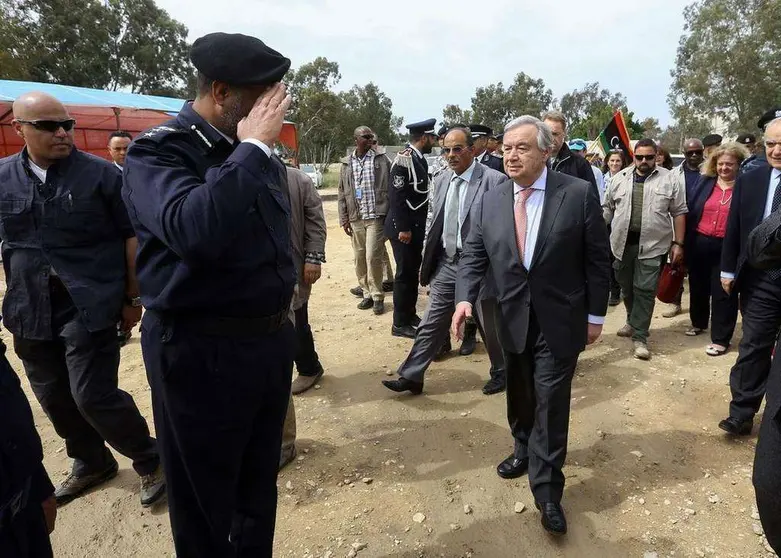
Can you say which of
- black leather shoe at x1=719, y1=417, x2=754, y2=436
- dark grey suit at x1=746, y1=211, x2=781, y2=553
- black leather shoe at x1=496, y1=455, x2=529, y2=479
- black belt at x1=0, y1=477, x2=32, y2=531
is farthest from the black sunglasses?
black leather shoe at x1=719, y1=417, x2=754, y2=436

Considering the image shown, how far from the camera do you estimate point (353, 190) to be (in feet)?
20.9

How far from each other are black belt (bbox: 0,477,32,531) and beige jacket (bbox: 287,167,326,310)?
2.18 m

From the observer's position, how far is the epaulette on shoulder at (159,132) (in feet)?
5.08

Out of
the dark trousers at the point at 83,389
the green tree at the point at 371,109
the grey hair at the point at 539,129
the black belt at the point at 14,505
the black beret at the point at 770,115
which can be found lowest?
the dark trousers at the point at 83,389

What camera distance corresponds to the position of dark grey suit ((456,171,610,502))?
2.58 meters

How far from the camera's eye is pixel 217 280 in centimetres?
158

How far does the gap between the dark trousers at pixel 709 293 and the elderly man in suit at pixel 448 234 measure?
96.2 inches

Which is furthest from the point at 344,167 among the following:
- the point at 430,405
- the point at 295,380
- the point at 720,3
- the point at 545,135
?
the point at 720,3

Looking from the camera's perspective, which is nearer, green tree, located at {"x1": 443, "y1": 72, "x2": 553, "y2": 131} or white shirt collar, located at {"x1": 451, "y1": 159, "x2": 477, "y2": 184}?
white shirt collar, located at {"x1": 451, "y1": 159, "x2": 477, "y2": 184}

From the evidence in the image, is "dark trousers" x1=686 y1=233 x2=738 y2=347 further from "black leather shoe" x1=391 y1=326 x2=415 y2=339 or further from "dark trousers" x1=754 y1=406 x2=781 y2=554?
"dark trousers" x1=754 y1=406 x2=781 y2=554

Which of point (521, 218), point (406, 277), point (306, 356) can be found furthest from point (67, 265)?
point (406, 277)

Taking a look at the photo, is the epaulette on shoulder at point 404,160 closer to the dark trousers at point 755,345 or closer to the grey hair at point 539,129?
the grey hair at point 539,129

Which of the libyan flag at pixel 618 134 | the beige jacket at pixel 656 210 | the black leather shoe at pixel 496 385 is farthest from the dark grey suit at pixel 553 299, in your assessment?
the libyan flag at pixel 618 134

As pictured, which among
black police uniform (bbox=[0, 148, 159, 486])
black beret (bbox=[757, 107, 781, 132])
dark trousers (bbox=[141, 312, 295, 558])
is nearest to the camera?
dark trousers (bbox=[141, 312, 295, 558])
